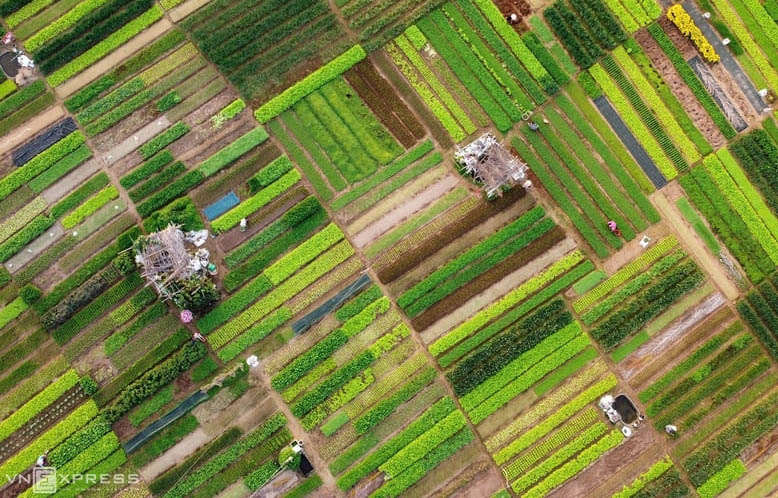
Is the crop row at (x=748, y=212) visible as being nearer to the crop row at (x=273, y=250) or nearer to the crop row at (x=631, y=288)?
the crop row at (x=631, y=288)

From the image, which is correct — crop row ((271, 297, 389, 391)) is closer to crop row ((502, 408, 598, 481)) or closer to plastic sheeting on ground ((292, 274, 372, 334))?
plastic sheeting on ground ((292, 274, 372, 334))

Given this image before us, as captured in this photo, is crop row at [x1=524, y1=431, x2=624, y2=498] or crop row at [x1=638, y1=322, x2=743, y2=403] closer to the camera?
crop row at [x1=524, y1=431, x2=624, y2=498]

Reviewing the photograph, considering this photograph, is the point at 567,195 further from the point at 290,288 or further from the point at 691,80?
the point at 290,288

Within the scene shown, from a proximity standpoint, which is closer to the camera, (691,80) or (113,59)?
(113,59)

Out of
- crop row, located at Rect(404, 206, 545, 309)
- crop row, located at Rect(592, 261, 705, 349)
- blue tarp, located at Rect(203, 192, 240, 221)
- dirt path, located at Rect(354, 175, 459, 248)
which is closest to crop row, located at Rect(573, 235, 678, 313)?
crop row, located at Rect(592, 261, 705, 349)

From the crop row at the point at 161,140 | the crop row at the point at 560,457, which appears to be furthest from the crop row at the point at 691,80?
the crop row at the point at 161,140

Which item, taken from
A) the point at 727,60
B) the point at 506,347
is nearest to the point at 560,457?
the point at 506,347
